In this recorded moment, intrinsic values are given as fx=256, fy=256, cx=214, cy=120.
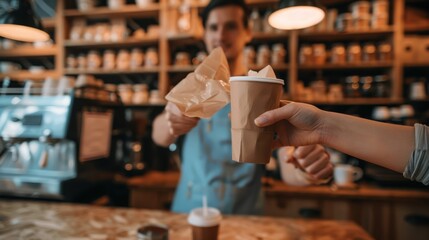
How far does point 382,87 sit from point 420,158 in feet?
5.93

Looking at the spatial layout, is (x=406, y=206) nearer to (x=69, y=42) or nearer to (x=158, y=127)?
(x=158, y=127)

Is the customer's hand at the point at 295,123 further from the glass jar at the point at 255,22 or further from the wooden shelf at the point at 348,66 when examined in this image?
the glass jar at the point at 255,22

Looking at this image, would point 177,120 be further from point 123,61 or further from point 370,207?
point 123,61

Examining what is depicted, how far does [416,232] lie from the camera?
169cm

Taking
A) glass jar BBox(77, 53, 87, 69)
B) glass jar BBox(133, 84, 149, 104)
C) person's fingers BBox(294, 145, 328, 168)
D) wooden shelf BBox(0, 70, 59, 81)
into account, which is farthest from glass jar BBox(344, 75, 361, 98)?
wooden shelf BBox(0, 70, 59, 81)

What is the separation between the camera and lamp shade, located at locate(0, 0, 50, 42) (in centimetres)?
83

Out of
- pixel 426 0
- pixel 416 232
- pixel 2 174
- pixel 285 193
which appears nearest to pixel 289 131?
pixel 285 193

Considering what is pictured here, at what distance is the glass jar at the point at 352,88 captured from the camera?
206 centimetres

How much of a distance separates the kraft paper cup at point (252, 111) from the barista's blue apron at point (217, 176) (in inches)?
31.2

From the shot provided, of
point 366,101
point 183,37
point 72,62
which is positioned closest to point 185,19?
point 183,37

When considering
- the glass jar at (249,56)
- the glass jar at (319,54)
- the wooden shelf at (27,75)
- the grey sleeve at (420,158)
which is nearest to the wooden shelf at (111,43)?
the wooden shelf at (27,75)

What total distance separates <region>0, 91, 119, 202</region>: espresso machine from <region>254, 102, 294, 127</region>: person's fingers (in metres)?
1.18

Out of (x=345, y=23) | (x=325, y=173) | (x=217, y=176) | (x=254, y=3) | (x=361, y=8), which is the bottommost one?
(x=217, y=176)

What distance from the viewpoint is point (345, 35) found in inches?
83.0
